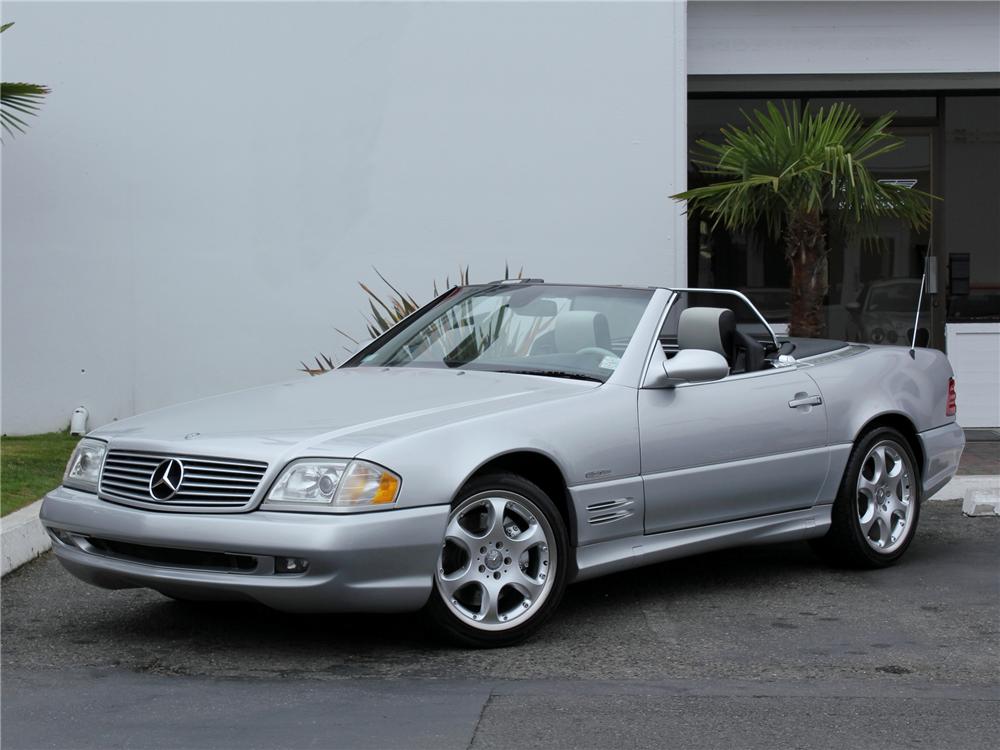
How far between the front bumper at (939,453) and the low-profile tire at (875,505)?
0.08 meters

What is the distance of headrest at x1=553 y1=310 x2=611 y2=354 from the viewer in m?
6.15

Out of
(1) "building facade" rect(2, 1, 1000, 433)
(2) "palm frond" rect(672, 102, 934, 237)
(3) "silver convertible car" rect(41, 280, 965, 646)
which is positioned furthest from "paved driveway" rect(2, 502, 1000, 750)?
(1) "building facade" rect(2, 1, 1000, 433)

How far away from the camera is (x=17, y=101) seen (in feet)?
35.4

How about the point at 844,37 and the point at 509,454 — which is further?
the point at 844,37

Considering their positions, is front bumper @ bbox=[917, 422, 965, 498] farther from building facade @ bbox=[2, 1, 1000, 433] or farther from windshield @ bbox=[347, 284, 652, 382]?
building facade @ bbox=[2, 1, 1000, 433]

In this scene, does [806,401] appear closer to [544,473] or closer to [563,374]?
[563,374]

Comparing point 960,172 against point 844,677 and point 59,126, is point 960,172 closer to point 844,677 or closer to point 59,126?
point 59,126

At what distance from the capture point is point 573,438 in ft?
18.0

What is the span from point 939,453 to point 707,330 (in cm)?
170

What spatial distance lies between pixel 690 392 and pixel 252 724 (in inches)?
99.7

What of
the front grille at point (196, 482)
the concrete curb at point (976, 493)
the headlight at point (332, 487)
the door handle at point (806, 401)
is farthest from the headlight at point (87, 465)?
the concrete curb at point (976, 493)

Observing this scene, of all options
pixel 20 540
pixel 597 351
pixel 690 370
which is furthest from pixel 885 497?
pixel 20 540

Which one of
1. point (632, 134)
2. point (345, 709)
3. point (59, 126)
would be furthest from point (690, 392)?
point (59, 126)

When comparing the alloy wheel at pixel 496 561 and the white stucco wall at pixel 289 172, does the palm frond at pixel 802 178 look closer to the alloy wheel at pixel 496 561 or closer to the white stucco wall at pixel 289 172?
the white stucco wall at pixel 289 172
